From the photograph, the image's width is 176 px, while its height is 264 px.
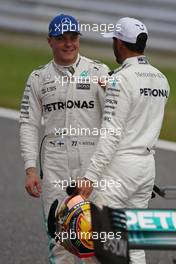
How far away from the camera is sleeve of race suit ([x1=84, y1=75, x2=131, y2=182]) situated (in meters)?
6.04

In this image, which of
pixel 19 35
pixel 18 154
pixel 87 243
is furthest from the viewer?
pixel 19 35

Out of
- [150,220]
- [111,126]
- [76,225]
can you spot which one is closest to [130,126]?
[111,126]

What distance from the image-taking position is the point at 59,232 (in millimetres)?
6031

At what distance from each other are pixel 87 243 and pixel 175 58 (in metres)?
11.2

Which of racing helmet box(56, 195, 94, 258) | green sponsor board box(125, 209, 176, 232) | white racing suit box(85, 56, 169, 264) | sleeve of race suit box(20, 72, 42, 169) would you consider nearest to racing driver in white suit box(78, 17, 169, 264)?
white racing suit box(85, 56, 169, 264)

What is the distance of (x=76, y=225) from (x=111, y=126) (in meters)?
0.71

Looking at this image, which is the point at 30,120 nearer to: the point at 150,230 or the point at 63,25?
the point at 63,25

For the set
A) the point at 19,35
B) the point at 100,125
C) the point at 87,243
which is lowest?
the point at 87,243

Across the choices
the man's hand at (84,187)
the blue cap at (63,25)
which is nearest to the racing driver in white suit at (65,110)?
the blue cap at (63,25)

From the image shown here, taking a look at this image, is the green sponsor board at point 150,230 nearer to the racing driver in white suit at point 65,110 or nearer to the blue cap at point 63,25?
the racing driver in white suit at point 65,110

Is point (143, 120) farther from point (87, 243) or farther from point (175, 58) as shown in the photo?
point (175, 58)

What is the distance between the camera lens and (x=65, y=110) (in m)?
6.56

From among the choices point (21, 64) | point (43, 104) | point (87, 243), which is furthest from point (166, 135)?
point (87, 243)

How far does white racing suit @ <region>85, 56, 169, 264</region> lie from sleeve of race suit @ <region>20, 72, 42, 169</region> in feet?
2.39
